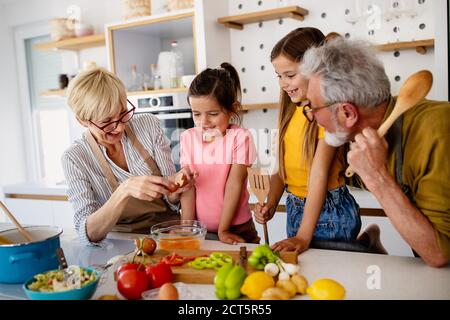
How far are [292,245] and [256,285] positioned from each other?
31 centimetres

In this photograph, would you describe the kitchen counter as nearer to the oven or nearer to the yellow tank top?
the yellow tank top

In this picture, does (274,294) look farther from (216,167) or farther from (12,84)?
(12,84)

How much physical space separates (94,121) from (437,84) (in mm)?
1467

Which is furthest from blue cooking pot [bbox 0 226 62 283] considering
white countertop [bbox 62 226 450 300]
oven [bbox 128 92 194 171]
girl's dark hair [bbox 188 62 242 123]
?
oven [bbox 128 92 194 171]

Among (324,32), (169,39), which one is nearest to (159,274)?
(324,32)

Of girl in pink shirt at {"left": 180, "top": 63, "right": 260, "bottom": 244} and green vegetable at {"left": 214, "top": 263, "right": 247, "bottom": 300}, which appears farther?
girl in pink shirt at {"left": 180, "top": 63, "right": 260, "bottom": 244}

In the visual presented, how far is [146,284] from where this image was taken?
88 cm

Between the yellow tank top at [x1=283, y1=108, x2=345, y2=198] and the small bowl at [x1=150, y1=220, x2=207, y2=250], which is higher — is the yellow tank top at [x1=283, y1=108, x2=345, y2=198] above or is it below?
above

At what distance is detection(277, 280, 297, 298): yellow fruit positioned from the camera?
0.84m

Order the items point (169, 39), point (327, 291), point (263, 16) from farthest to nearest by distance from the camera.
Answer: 1. point (169, 39)
2. point (263, 16)
3. point (327, 291)

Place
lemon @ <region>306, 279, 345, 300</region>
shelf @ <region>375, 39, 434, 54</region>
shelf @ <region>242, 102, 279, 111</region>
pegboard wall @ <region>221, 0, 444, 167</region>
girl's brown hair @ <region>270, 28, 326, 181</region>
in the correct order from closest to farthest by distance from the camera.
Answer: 1. lemon @ <region>306, 279, 345, 300</region>
2. girl's brown hair @ <region>270, 28, 326, 181</region>
3. shelf @ <region>375, 39, 434, 54</region>
4. pegboard wall @ <region>221, 0, 444, 167</region>
5. shelf @ <region>242, 102, 279, 111</region>

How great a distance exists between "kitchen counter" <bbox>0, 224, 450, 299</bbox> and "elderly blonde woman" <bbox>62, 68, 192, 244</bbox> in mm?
194

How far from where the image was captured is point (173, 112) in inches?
105
